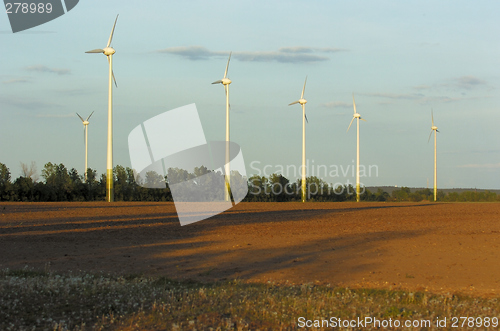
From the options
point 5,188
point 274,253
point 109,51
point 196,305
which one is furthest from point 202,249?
point 5,188

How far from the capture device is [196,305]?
10711mm

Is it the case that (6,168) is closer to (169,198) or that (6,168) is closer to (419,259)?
(169,198)

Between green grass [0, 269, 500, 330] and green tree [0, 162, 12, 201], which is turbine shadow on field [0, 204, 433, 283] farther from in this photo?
green tree [0, 162, 12, 201]

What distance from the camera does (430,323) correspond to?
9953 mm

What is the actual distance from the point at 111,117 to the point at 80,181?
38111 millimetres

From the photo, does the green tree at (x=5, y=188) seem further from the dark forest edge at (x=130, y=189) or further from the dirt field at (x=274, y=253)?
→ the dirt field at (x=274, y=253)

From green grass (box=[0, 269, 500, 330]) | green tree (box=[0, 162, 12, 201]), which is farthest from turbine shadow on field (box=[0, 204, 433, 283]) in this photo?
green tree (box=[0, 162, 12, 201])

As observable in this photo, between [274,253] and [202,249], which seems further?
[202,249]

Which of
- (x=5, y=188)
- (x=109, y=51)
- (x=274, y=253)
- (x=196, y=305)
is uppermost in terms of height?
(x=109, y=51)

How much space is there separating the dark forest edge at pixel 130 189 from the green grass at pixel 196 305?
2214 inches

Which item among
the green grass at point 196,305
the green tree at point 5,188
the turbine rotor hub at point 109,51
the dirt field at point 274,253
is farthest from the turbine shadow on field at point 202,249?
the green tree at point 5,188

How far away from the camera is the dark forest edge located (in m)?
78.1

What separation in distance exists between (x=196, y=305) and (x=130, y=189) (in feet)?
268

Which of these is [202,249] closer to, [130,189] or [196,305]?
[196,305]
